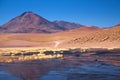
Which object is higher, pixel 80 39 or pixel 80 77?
pixel 80 39

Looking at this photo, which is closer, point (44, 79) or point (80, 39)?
point (44, 79)

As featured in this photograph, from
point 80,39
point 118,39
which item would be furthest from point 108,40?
point 80,39

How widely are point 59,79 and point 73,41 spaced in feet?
245

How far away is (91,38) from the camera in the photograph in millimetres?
94125

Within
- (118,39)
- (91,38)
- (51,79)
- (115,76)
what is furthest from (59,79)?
(91,38)

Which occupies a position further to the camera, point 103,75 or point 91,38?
point 91,38

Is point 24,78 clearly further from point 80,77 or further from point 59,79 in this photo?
point 80,77

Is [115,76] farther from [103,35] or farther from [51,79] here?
[103,35]

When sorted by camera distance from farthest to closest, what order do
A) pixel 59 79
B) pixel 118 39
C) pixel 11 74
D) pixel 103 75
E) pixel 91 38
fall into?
1. pixel 91 38
2. pixel 118 39
3. pixel 11 74
4. pixel 103 75
5. pixel 59 79

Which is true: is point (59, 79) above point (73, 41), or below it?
below

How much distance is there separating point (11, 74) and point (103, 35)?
2861 inches

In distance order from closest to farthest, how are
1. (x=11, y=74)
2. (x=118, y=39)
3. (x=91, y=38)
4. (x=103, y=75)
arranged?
(x=103, y=75)
(x=11, y=74)
(x=118, y=39)
(x=91, y=38)

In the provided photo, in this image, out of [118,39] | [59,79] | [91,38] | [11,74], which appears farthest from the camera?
[91,38]

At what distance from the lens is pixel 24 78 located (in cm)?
2153
